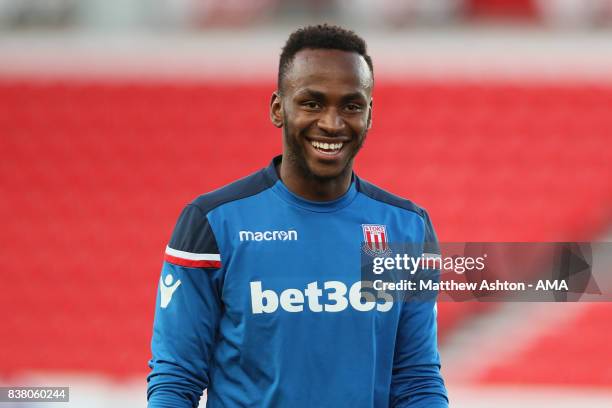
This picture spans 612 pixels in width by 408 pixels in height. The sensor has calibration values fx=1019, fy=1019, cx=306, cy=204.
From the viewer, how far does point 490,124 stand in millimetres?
6844

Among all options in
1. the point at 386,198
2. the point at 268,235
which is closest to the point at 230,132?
the point at 386,198

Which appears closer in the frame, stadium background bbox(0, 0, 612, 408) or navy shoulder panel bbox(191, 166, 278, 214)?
navy shoulder panel bbox(191, 166, 278, 214)

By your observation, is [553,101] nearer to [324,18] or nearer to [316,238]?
[324,18]

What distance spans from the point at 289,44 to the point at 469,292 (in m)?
0.80

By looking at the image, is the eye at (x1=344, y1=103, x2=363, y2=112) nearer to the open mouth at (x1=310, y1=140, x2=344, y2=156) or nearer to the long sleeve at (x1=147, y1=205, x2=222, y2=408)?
the open mouth at (x1=310, y1=140, x2=344, y2=156)

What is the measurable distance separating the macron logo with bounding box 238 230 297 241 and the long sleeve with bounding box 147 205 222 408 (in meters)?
0.06

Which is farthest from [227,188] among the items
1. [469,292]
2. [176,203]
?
[176,203]

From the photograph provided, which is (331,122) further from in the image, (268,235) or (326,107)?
(268,235)

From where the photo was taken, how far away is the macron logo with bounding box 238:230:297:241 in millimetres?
1808

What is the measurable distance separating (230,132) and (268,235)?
17.0ft

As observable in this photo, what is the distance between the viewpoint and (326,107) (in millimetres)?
1792

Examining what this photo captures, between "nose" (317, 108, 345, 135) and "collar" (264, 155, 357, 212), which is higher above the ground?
"nose" (317, 108, 345, 135)

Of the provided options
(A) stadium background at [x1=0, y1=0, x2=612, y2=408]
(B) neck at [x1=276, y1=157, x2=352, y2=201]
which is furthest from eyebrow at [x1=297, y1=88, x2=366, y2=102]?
(A) stadium background at [x1=0, y1=0, x2=612, y2=408]

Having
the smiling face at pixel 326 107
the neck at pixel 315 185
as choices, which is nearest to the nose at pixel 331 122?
the smiling face at pixel 326 107
